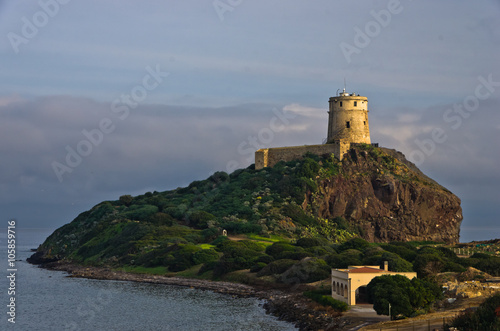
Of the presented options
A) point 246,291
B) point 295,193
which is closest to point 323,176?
point 295,193

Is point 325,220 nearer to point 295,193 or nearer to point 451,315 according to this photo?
point 295,193

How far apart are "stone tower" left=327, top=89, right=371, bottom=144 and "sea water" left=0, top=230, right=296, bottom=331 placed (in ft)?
168

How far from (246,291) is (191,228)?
36688 millimetres

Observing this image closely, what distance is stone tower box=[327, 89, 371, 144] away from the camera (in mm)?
119375

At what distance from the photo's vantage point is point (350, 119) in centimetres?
11931

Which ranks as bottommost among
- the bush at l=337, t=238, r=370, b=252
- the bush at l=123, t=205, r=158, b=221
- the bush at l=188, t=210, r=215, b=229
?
the bush at l=337, t=238, r=370, b=252

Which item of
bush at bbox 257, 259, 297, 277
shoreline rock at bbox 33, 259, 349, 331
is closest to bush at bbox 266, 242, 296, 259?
bush at bbox 257, 259, 297, 277

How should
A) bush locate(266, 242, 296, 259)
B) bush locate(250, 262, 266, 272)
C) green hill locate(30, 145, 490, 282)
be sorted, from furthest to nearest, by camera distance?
green hill locate(30, 145, 490, 282)
bush locate(266, 242, 296, 259)
bush locate(250, 262, 266, 272)

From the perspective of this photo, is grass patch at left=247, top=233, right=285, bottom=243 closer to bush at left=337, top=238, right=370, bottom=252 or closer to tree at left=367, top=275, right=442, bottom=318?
bush at left=337, top=238, right=370, bottom=252

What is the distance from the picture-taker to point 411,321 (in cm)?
4662

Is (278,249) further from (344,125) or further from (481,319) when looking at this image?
(481,319)

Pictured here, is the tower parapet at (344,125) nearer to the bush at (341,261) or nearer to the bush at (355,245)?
the bush at (355,245)

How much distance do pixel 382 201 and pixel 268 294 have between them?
51.0 m

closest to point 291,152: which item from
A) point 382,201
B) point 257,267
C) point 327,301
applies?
point 382,201
